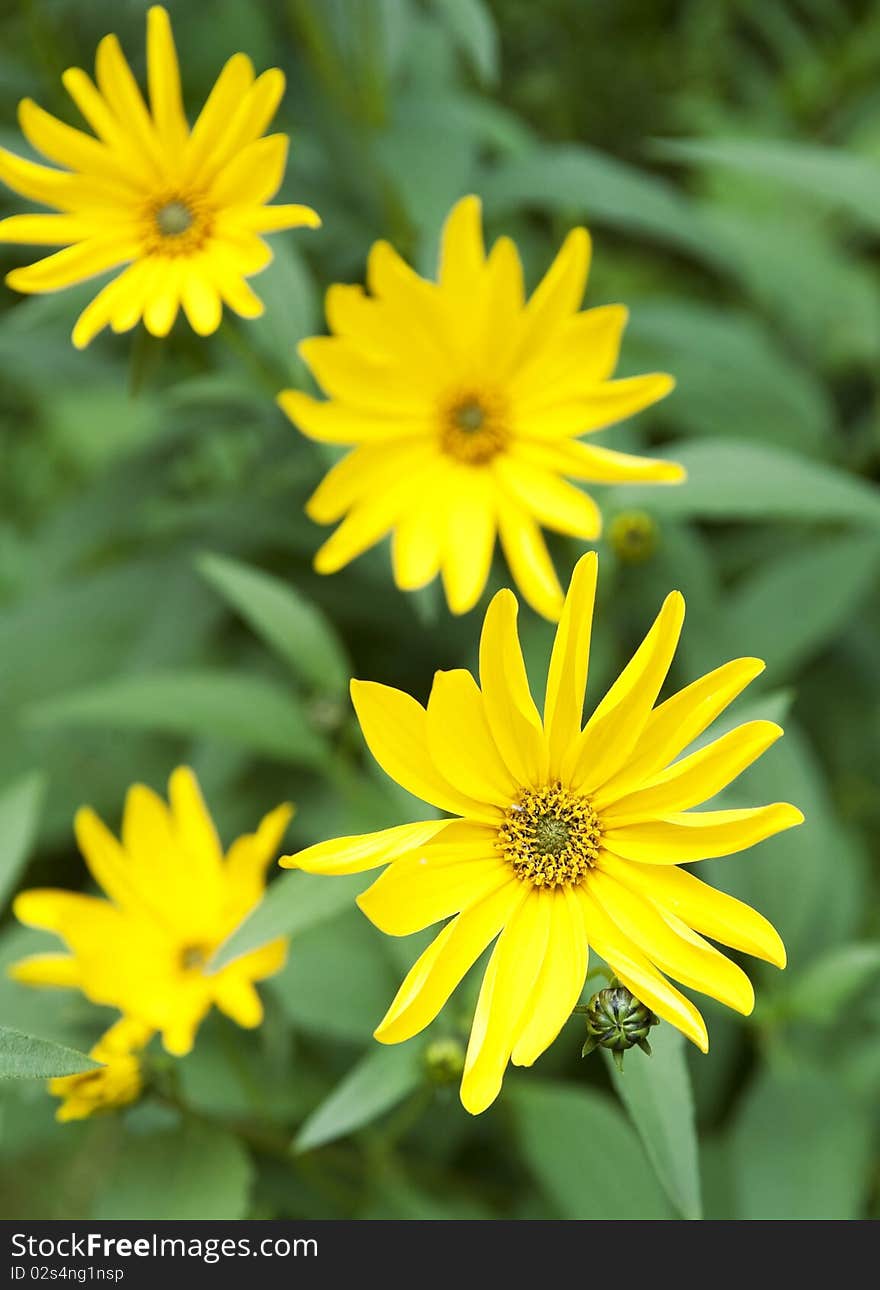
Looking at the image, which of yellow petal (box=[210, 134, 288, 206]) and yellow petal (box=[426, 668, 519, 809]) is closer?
yellow petal (box=[426, 668, 519, 809])

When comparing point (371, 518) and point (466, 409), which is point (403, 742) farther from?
point (466, 409)

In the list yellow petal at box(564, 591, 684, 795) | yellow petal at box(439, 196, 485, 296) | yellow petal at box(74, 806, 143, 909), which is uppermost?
yellow petal at box(439, 196, 485, 296)

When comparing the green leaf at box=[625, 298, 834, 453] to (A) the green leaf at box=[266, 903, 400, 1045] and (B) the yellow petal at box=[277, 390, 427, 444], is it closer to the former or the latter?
(B) the yellow petal at box=[277, 390, 427, 444]

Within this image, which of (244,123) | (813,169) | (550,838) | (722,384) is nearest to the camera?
(550,838)

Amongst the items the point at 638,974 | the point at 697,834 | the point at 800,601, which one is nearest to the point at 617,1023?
the point at 638,974

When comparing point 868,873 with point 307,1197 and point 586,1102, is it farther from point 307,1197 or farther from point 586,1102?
point 307,1197

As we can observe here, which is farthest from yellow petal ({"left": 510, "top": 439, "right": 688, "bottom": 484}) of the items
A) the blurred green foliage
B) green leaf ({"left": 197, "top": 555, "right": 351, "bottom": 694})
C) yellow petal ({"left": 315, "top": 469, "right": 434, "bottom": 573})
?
green leaf ({"left": 197, "top": 555, "right": 351, "bottom": 694})
